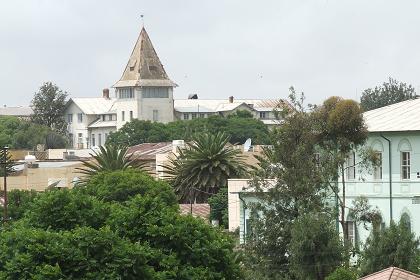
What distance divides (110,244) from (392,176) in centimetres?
2496

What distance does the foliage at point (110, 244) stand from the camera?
49.2 metres

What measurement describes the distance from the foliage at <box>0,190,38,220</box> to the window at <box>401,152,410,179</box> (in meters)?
13.8

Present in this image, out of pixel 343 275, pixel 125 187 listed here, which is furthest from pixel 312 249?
pixel 125 187

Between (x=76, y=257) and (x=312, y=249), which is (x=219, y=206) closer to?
(x=312, y=249)

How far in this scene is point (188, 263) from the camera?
2078 inches

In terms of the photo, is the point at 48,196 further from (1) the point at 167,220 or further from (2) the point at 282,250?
(2) the point at 282,250

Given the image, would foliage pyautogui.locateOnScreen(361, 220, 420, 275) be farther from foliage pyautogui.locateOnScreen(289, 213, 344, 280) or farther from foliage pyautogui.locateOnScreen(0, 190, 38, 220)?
foliage pyautogui.locateOnScreen(0, 190, 38, 220)

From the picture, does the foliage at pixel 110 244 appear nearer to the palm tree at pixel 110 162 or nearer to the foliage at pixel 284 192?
the foliage at pixel 284 192

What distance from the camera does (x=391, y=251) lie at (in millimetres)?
52406

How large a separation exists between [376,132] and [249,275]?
18674 mm

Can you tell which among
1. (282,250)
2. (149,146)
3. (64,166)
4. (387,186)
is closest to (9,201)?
(387,186)

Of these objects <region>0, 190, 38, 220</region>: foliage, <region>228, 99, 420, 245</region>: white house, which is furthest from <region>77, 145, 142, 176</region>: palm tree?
<region>228, 99, 420, 245</region>: white house

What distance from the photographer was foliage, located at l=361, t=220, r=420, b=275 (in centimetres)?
5178

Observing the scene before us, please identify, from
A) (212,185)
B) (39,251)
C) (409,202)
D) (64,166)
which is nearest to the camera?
(39,251)
